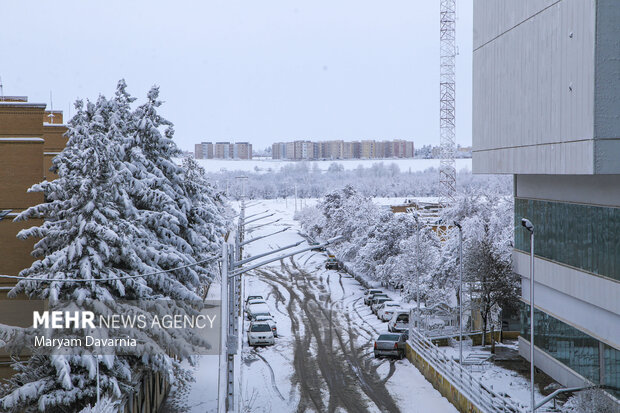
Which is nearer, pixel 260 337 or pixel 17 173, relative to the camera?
pixel 17 173

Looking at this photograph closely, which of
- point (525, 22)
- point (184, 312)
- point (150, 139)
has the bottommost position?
point (184, 312)

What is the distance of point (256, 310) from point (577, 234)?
20.8 m

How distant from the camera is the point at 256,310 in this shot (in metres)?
40.8

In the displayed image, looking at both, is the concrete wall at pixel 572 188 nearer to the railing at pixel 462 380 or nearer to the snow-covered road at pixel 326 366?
the railing at pixel 462 380

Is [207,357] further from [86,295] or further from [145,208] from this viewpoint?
[86,295]

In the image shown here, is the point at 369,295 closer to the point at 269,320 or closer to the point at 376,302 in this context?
the point at 376,302

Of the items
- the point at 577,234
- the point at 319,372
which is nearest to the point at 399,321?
the point at 319,372

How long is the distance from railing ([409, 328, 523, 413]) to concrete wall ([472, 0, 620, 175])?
22.5ft

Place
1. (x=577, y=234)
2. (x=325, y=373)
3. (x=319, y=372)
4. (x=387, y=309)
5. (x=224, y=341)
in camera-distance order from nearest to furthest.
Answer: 1. (x=224, y=341)
2. (x=577, y=234)
3. (x=325, y=373)
4. (x=319, y=372)
5. (x=387, y=309)

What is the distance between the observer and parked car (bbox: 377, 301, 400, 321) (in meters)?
40.6

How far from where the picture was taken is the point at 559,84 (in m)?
22.4

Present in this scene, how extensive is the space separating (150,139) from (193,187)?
4.33 metres

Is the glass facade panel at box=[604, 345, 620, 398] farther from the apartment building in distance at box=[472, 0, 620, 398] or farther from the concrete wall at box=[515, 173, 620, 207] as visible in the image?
the concrete wall at box=[515, 173, 620, 207]

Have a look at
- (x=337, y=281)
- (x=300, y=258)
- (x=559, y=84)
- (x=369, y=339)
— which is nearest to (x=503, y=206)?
(x=337, y=281)
